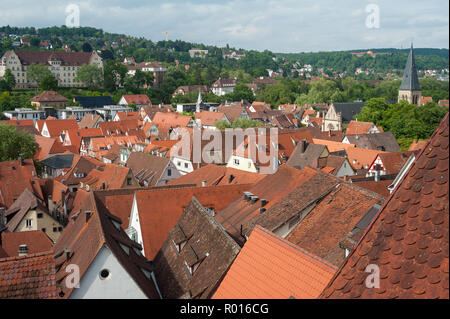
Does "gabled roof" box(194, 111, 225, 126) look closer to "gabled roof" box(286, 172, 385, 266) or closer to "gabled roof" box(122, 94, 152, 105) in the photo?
"gabled roof" box(122, 94, 152, 105)

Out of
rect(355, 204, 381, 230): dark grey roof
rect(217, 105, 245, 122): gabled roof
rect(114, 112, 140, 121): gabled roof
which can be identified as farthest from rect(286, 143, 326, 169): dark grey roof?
rect(114, 112, 140, 121): gabled roof

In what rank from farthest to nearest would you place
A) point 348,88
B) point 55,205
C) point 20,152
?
point 348,88
point 20,152
point 55,205

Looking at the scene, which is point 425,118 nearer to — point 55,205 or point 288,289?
point 55,205

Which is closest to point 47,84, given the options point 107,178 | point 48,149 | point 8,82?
point 8,82

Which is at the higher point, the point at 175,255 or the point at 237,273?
the point at 237,273
